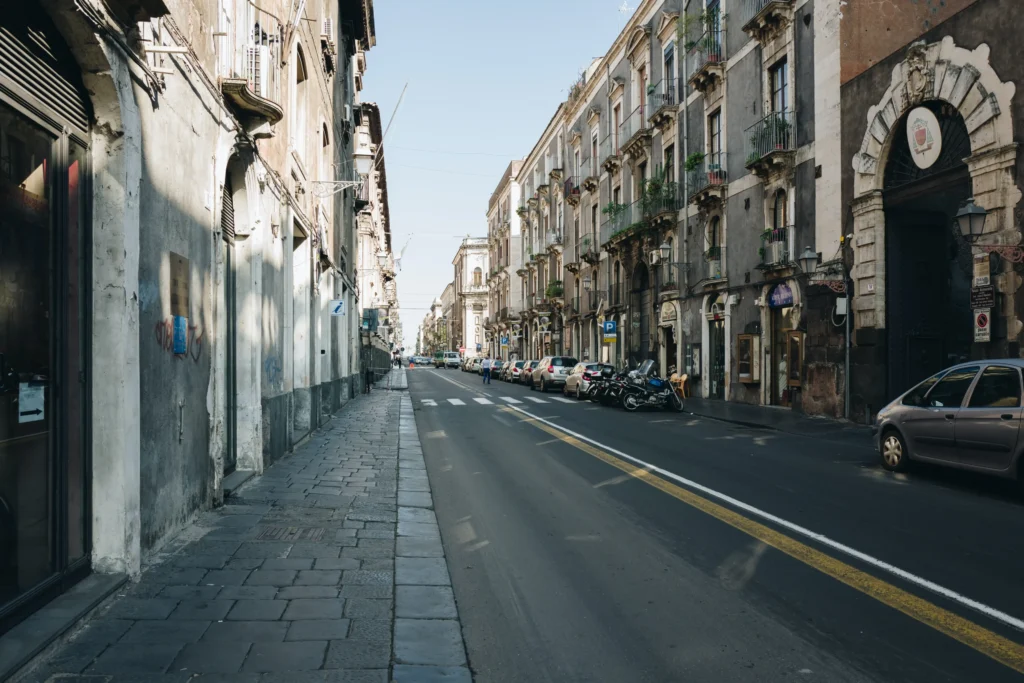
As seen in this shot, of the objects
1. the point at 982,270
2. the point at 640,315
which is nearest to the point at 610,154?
the point at 640,315

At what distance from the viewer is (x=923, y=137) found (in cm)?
1584

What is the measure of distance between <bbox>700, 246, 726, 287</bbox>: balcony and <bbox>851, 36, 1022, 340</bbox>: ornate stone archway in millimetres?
7783

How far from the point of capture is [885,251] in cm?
1728

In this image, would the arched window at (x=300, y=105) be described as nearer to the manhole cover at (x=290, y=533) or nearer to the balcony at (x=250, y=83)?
the balcony at (x=250, y=83)

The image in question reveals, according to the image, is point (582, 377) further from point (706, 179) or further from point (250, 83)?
point (250, 83)

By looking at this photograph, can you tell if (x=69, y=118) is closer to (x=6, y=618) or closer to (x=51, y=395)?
(x=51, y=395)

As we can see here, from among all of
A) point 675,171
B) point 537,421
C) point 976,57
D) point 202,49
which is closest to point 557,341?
point 675,171

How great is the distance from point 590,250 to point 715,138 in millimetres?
16022

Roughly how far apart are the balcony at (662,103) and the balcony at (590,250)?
10.2 m

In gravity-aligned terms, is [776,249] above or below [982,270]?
above

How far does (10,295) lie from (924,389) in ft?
33.4

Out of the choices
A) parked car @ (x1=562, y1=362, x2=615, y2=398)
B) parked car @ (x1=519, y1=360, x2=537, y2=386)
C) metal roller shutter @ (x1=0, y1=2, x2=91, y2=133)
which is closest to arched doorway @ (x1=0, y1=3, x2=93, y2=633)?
metal roller shutter @ (x1=0, y1=2, x2=91, y2=133)

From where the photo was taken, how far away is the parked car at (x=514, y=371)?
152ft

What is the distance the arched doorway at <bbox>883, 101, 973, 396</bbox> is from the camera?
17.0 meters
